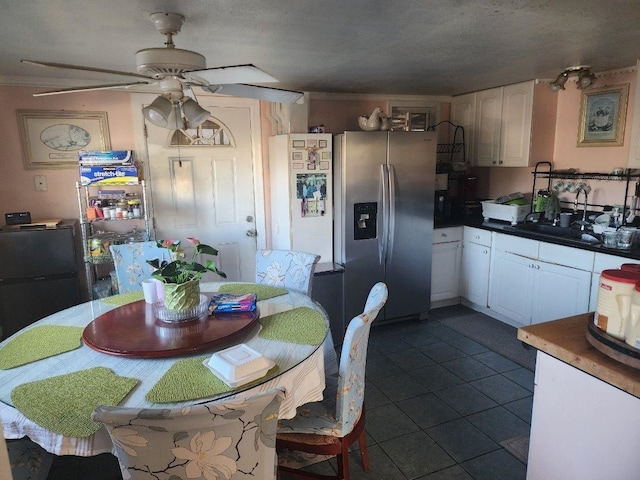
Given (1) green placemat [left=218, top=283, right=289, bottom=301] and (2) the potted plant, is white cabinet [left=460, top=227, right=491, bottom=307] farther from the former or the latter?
(2) the potted plant

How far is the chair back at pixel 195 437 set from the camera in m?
1.05

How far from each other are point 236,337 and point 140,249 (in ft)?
4.54

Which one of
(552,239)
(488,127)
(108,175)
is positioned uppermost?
(488,127)

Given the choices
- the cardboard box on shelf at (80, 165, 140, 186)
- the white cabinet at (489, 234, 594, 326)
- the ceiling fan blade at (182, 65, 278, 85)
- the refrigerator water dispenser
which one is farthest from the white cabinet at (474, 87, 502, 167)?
the cardboard box on shelf at (80, 165, 140, 186)

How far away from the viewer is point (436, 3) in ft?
5.57

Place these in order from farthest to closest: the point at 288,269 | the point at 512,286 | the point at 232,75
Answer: the point at 512,286 → the point at 288,269 → the point at 232,75

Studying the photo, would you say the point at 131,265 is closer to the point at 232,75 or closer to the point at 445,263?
the point at 232,75

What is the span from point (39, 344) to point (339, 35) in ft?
6.47

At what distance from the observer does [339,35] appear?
2.13 meters

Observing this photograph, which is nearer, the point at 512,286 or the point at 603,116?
A: the point at 603,116

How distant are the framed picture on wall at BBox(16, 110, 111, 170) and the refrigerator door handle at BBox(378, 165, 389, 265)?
224 centimetres

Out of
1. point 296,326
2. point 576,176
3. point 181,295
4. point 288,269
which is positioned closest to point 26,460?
point 181,295

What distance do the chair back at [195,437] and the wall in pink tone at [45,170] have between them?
112 inches

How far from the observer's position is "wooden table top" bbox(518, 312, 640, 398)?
4.32ft
